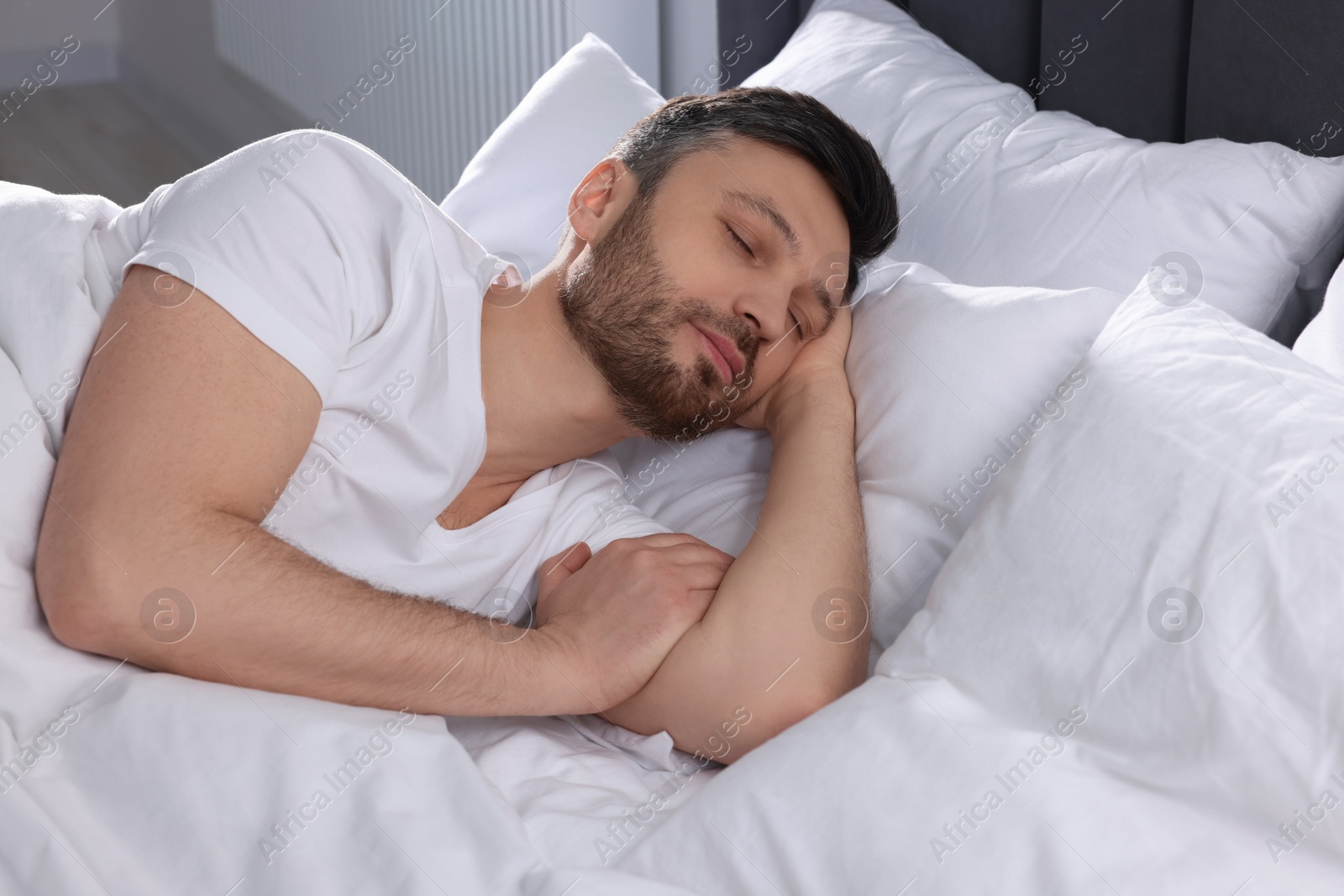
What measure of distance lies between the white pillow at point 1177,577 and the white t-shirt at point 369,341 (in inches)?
18.3

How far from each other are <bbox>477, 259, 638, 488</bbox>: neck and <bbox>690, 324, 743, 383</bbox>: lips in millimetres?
130

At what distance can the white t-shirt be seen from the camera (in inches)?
37.5

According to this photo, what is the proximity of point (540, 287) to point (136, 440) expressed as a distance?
0.52 m

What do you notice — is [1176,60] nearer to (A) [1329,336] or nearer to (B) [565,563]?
(A) [1329,336]

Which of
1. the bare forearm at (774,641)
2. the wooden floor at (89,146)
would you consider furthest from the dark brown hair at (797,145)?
the wooden floor at (89,146)

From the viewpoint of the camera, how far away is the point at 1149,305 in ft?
3.12

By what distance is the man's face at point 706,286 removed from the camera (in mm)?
1151

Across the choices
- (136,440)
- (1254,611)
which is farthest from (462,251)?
(1254,611)

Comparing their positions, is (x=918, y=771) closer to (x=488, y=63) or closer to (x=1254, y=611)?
(x=1254, y=611)

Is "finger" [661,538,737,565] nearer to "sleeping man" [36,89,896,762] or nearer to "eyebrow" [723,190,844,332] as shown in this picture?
"sleeping man" [36,89,896,762]

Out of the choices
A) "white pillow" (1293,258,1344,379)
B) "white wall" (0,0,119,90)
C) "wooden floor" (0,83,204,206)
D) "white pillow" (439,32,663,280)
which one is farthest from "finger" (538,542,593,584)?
"white wall" (0,0,119,90)

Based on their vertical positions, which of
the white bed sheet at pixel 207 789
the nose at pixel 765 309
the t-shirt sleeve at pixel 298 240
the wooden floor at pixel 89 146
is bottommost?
the wooden floor at pixel 89 146

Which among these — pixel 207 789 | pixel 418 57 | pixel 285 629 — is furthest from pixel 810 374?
pixel 418 57

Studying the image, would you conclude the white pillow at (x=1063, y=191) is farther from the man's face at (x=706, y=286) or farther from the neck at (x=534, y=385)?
the neck at (x=534, y=385)
